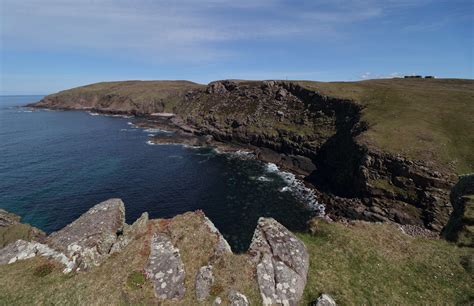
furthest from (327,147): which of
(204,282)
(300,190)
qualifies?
(204,282)

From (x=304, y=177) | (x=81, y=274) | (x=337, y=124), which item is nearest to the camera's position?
(x=81, y=274)

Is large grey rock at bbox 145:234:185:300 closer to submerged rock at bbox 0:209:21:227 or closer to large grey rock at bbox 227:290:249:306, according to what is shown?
large grey rock at bbox 227:290:249:306

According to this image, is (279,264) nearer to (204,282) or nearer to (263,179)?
(204,282)

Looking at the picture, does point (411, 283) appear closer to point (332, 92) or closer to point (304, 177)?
point (304, 177)

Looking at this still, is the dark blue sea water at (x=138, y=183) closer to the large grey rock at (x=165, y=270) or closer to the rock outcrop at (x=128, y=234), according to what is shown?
the rock outcrop at (x=128, y=234)

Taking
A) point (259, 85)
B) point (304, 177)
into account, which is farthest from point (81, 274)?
point (259, 85)

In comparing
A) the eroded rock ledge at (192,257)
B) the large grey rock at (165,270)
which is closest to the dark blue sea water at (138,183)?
the eroded rock ledge at (192,257)

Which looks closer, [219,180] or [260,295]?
[260,295]
